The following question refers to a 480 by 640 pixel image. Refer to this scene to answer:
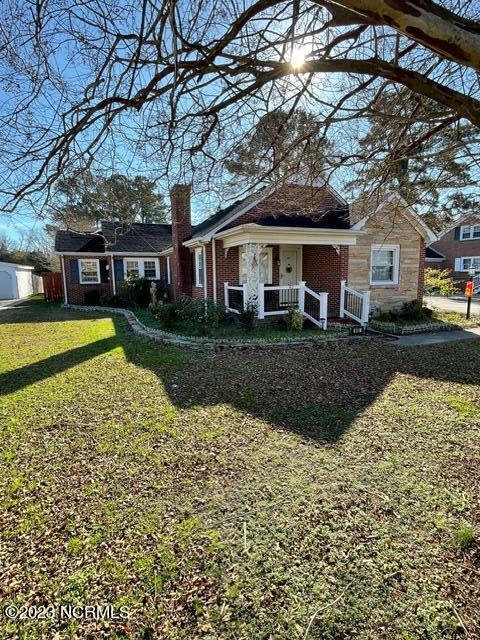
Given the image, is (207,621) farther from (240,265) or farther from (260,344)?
(240,265)

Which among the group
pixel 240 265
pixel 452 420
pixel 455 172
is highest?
pixel 455 172

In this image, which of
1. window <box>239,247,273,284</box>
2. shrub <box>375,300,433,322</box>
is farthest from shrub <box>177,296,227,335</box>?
shrub <box>375,300,433,322</box>

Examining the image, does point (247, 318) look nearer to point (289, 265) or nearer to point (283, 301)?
point (283, 301)

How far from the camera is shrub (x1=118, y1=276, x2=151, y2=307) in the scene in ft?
59.1

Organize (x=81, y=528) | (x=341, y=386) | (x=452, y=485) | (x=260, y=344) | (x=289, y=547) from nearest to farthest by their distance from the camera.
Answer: (x=289, y=547) → (x=81, y=528) → (x=452, y=485) → (x=341, y=386) → (x=260, y=344)

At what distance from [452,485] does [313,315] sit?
342 inches

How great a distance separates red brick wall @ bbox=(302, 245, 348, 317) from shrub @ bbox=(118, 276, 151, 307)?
29.0 ft

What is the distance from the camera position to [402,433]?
4320 mm

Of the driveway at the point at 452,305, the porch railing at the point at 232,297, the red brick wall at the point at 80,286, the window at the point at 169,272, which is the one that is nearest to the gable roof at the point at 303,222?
the porch railing at the point at 232,297

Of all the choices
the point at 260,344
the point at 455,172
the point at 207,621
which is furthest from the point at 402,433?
the point at 260,344

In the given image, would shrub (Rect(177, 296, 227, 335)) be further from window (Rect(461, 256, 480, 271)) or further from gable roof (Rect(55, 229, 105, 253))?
window (Rect(461, 256, 480, 271))

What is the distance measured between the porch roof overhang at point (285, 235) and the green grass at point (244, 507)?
18.3 feet

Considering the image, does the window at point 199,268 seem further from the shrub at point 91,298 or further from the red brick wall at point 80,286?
the shrub at point 91,298

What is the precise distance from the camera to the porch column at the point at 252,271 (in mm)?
10727
